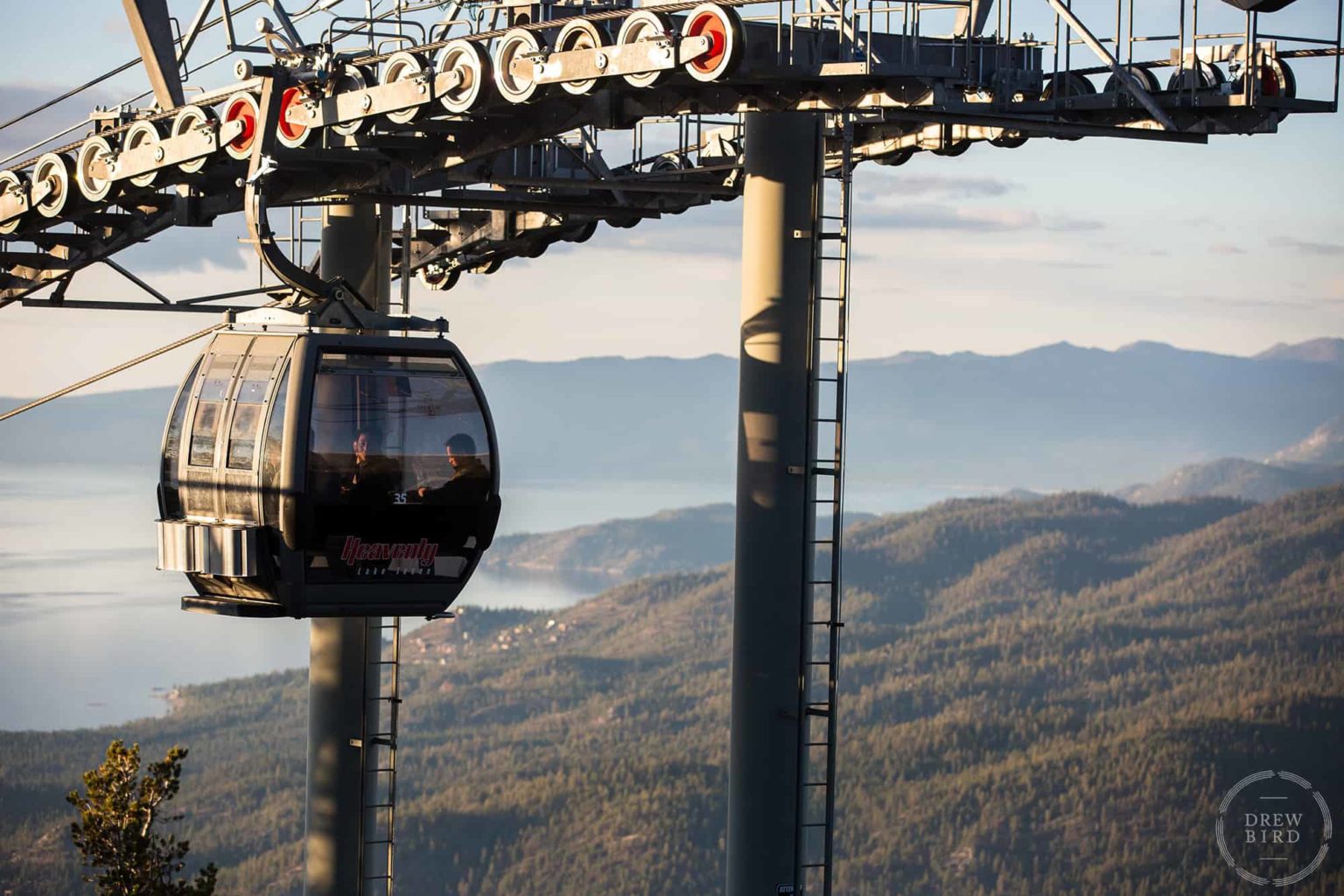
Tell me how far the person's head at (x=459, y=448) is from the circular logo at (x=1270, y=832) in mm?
152682

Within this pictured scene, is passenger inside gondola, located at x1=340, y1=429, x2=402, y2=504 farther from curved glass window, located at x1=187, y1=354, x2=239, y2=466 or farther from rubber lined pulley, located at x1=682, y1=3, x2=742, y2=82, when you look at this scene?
rubber lined pulley, located at x1=682, y1=3, x2=742, y2=82

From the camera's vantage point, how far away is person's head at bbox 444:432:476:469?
15.7 metres

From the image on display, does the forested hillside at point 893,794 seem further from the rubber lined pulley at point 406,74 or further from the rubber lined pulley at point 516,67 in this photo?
the rubber lined pulley at point 516,67

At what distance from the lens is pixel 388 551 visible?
15.6 metres

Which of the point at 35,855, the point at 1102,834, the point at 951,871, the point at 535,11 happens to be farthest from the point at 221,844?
the point at 535,11

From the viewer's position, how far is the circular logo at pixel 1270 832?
540 ft

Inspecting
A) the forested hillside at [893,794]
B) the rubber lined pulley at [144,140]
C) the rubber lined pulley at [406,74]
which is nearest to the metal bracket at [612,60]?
the rubber lined pulley at [406,74]

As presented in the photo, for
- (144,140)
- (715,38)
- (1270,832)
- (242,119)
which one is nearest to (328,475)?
(242,119)

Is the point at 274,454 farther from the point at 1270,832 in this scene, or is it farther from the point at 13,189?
the point at 1270,832

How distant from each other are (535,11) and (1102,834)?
151 meters

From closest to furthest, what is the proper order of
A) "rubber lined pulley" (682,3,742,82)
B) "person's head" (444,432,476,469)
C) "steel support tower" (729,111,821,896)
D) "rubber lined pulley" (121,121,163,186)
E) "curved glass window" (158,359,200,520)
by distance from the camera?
"rubber lined pulley" (682,3,742,82) < "person's head" (444,432,476,469) < "steel support tower" (729,111,821,896) < "curved glass window" (158,359,200,520) < "rubber lined pulley" (121,121,163,186)

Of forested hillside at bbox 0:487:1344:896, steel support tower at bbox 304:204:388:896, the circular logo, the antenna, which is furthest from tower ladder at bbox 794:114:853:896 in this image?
the circular logo

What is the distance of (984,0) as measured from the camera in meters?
15.8

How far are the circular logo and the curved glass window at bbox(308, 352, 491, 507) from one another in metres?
153
